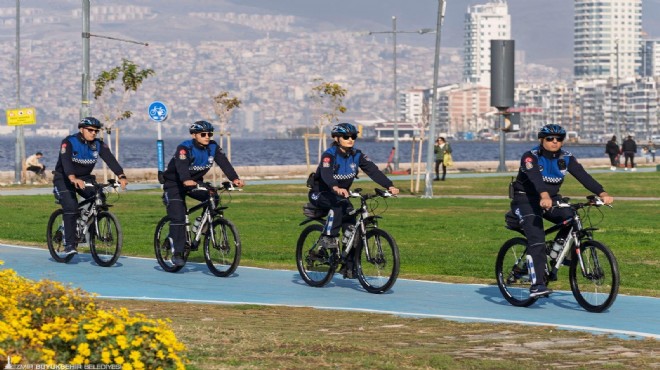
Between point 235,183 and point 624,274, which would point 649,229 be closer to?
point 624,274

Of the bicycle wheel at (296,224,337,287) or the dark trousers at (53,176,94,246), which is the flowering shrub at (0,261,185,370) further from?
the dark trousers at (53,176,94,246)

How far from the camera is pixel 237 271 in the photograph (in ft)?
55.5

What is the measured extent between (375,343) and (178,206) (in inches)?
238

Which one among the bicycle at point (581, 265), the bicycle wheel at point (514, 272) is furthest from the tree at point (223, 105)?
the bicycle at point (581, 265)

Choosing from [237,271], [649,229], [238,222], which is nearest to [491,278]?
[237,271]

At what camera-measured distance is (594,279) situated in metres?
12.9

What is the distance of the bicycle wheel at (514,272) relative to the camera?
1355cm

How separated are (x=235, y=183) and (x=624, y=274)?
183 inches

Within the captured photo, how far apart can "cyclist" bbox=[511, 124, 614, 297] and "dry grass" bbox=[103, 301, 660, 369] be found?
4.89ft

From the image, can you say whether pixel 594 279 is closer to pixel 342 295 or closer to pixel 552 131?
pixel 552 131

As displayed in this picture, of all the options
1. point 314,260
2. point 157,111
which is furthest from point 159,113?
point 314,260

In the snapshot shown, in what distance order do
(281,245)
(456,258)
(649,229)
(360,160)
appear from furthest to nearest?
(649,229)
(281,245)
(456,258)
(360,160)

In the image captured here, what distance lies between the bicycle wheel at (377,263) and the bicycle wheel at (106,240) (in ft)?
12.0

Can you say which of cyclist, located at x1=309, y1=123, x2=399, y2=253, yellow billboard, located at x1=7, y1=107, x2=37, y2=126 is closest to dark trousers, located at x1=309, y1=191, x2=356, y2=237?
cyclist, located at x1=309, y1=123, x2=399, y2=253
